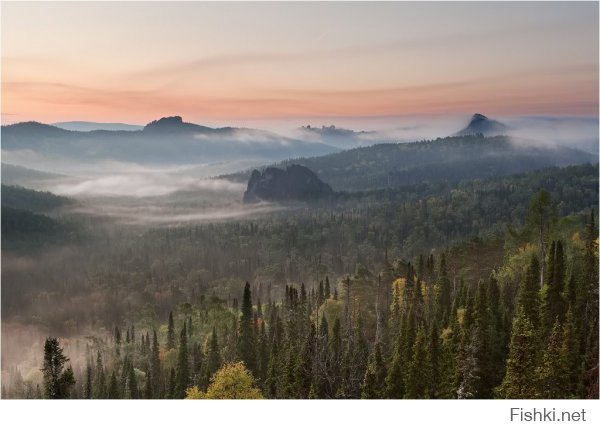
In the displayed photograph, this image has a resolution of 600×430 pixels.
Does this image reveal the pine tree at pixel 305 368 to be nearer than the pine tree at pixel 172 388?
Yes

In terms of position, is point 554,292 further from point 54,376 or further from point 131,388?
point 131,388

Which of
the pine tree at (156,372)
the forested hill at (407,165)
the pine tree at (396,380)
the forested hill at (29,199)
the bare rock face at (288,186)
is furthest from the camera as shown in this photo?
the bare rock face at (288,186)

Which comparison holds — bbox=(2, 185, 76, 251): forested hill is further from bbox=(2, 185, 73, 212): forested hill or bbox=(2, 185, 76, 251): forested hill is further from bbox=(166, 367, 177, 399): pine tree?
bbox=(166, 367, 177, 399): pine tree

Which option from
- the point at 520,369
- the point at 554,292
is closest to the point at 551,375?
the point at 520,369

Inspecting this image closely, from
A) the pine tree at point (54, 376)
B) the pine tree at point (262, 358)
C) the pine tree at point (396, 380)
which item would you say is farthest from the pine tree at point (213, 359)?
the pine tree at point (396, 380)

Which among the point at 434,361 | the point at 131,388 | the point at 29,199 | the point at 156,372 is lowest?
the point at 131,388

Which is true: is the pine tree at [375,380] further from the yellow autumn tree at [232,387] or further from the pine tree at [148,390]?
the pine tree at [148,390]

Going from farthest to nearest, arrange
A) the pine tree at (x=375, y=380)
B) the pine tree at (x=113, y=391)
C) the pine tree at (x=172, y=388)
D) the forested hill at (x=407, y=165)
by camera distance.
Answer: the forested hill at (x=407, y=165) < the pine tree at (x=113, y=391) < the pine tree at (x=172, y=388) < the pine tree at (x=375, y=380)
